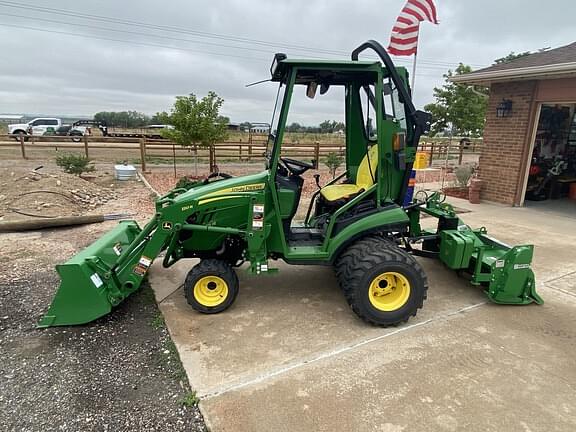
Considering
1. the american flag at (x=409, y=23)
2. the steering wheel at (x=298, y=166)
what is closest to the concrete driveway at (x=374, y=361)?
the steering wheel at (x=298, y=166)

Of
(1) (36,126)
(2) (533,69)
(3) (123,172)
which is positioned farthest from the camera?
(1) (36,126)

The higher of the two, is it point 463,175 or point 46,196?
point 463,175

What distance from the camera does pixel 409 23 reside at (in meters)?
6.10

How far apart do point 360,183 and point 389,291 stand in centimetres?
112

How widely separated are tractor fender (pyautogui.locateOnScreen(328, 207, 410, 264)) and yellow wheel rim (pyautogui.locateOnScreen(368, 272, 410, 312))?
433mm

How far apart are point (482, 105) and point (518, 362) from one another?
18.0 meters

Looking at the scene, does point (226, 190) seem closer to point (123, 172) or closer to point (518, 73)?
point (518, 73)

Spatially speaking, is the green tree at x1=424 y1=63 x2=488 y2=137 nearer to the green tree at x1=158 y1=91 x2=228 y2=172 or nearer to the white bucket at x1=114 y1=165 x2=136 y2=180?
the green tree at x1=158 y1=91 x2=228 y2=172

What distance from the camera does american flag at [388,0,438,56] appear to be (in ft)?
19.9

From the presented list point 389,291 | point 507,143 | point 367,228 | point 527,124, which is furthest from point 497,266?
point 507,143

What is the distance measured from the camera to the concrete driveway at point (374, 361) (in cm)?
237

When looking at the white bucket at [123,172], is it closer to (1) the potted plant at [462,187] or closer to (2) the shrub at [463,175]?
Answer: (1) the potted plant at [462,187]

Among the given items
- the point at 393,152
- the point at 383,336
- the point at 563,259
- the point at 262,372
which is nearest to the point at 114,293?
the point at 262,372

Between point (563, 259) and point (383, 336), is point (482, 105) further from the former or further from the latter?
point (383, 336)
